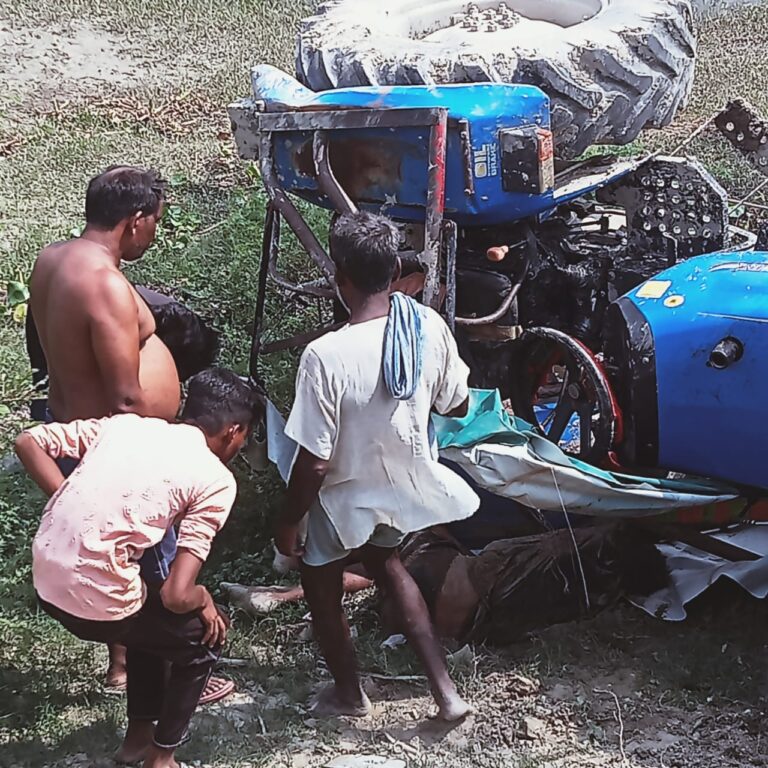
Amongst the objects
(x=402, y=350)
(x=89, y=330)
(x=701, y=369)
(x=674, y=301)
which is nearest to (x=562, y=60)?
(x=674, y=301)

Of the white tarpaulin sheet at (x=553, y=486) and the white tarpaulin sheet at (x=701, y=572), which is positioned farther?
the white tarpaulin sheet at (x=701, y=572)

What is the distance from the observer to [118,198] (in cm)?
345

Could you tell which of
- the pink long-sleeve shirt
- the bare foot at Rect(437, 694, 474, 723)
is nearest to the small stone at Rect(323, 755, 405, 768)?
the bare foot at Rect(437, 694, 474, 723)

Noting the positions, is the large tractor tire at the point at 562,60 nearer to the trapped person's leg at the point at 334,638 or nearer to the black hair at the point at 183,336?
the black hair at the point at 183,336

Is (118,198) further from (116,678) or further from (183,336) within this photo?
(116,678)

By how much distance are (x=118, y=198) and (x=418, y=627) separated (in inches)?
61.1

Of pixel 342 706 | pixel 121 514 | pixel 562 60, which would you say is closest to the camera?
pixel 121 514

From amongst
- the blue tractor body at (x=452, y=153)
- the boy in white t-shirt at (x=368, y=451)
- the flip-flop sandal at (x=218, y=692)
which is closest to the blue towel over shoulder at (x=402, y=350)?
the boy in white t-shirt at (x=368, y=451)

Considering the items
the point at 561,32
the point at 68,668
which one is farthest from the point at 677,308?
the point at 68,668

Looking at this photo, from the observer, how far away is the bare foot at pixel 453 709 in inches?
137

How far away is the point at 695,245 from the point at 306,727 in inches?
107

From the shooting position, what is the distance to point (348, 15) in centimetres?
575

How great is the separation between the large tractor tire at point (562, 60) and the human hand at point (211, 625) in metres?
2.48

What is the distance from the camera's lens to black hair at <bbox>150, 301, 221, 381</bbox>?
171 inches
